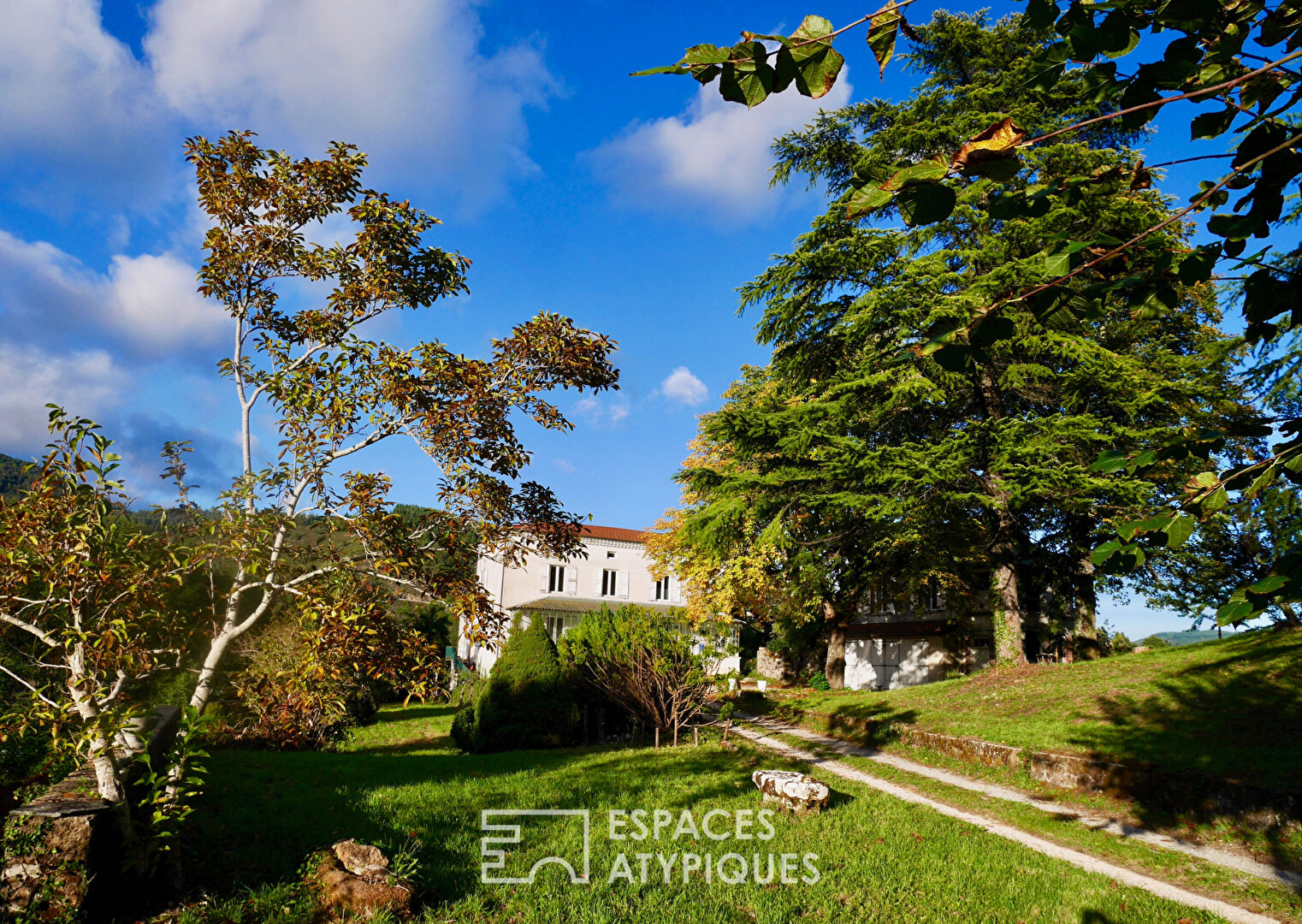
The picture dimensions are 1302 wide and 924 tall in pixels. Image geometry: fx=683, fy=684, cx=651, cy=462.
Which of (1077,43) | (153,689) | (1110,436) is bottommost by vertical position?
(153,689)

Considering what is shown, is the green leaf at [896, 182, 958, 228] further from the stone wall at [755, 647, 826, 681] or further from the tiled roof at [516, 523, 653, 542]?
the tiled roof at [516, 523, 653, 542]

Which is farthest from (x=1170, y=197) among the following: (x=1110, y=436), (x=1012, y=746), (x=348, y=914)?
(x=348, y=914)

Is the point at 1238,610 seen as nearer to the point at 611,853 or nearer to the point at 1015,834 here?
the point at 611,853

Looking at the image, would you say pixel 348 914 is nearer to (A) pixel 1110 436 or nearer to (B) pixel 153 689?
(B) pixel 153 689

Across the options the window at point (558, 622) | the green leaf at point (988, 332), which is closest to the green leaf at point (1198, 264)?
the green leaf at point (988, 332)

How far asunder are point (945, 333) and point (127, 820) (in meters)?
6.49

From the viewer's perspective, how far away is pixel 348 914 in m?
5.16

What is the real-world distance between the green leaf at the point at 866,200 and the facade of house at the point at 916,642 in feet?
84.0

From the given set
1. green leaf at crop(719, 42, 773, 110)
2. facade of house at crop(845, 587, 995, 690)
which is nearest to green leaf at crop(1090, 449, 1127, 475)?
green leaf at crop(719, 42, 773, 110)

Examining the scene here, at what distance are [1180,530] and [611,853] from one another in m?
6.33

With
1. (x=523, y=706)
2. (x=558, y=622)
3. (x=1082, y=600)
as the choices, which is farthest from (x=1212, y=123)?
(x=558, y=622)

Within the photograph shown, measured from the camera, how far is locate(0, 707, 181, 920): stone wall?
4.45 metres

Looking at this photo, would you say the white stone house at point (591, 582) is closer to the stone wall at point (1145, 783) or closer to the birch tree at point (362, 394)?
the stone wall at point (1145, 783)

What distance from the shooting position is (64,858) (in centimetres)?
462
